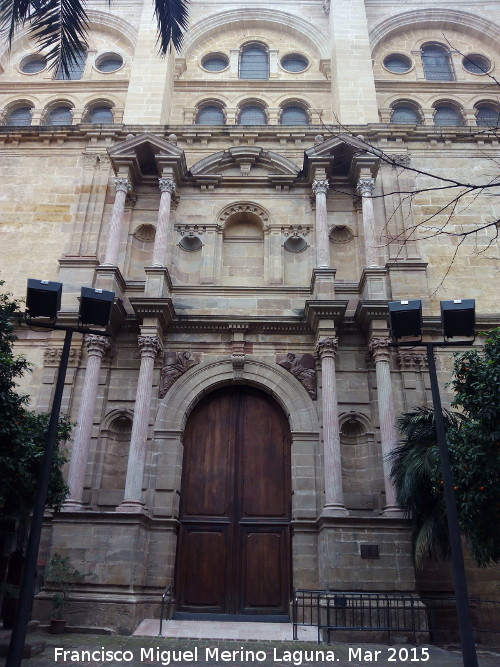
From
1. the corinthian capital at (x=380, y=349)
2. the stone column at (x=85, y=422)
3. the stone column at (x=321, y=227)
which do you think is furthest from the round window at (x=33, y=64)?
the corinthian capital at (x=380, y=349)

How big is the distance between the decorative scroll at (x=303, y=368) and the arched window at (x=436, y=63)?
45.8ft

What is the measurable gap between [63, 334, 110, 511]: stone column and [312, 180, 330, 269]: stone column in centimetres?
612

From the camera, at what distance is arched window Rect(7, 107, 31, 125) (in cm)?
2239

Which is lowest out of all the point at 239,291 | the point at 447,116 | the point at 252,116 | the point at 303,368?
the point at 303,368

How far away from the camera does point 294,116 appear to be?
21.9m

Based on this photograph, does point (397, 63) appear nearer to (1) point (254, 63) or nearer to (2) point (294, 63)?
(2) point (294, 63)

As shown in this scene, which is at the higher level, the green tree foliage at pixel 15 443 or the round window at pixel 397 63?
the round window at pixel 397 63

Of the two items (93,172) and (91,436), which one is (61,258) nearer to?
(93,172)

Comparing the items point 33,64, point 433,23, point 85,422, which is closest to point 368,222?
point 85,422

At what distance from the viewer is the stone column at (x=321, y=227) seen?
53.0 feet

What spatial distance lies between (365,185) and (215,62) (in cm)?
1035

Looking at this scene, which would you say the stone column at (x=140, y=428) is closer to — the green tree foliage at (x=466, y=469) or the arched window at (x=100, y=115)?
A: the green tree foliage at (x=466, y=469)

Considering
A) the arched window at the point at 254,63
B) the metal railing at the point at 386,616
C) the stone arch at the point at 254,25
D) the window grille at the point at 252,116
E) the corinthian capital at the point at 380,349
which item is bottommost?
the metal railing at the point at 386,616

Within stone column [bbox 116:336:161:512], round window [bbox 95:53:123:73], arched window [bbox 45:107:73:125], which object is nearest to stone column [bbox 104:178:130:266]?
stone column [bbox 116:336:161:512]
